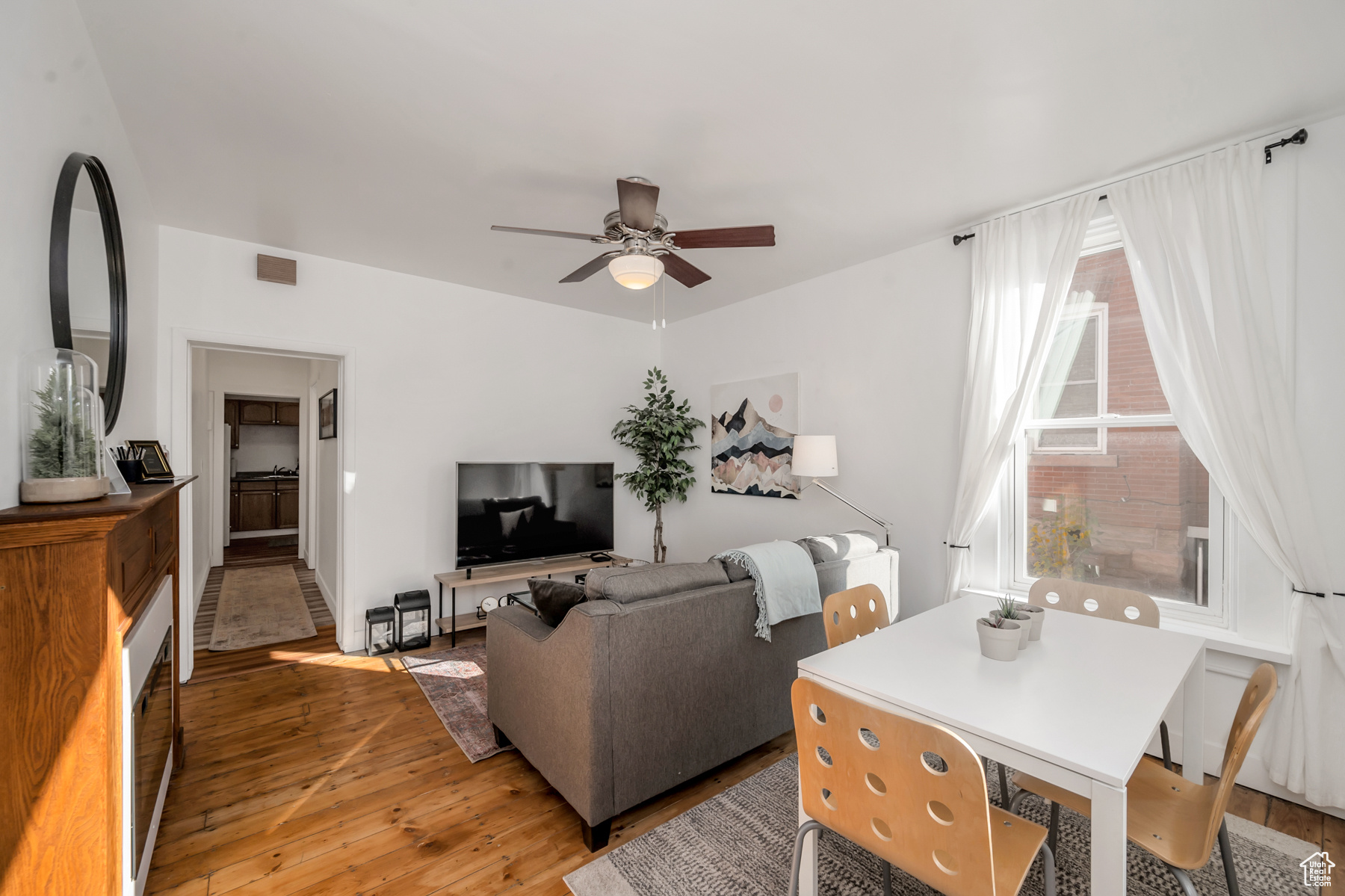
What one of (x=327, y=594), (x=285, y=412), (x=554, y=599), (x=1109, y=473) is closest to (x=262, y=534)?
(x=285, y=412)

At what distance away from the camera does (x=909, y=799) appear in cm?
112

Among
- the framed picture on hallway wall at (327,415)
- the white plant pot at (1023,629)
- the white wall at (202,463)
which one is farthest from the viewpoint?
the white wall at (202,463)

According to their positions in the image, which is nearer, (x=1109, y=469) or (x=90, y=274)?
(x=90, y=274)

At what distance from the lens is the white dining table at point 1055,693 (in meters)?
1.09

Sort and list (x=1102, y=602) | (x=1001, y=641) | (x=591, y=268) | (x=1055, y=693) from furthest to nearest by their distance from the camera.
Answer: (x=591, y=268) → (x=1102, y=602) → (x=1001, y=641) → (x=1055, y=693)

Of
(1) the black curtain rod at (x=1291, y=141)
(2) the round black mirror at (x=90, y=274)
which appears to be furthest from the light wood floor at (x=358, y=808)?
(1) the black curtain rod at (x=1291, y=141)

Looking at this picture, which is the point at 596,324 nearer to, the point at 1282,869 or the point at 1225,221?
the point at 1225,221

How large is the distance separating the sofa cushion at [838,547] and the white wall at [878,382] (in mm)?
644

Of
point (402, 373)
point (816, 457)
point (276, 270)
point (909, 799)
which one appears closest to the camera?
point (909, 799)

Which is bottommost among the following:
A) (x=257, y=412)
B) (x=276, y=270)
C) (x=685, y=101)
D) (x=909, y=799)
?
(x=909, y=799)

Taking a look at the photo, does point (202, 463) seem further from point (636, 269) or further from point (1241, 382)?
point (1241, 382)

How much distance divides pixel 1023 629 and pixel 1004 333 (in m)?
1.93

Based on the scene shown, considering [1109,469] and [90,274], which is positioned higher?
[90,274]
